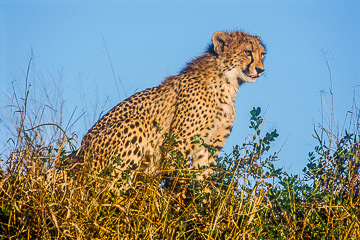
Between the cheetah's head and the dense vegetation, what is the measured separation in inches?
46.9

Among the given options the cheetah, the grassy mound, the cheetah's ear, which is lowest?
the grassy mound

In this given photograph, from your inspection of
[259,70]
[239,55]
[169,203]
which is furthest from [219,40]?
[169,203]

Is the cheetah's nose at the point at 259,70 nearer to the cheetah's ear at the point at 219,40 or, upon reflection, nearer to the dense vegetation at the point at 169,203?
the cheetah's ear at the point at 219,40

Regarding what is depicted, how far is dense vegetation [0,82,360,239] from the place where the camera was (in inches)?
111

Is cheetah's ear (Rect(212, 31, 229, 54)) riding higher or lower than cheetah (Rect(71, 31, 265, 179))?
higher

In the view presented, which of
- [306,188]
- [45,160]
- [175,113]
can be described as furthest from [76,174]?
[306,188]

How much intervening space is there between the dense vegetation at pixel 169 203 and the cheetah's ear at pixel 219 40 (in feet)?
4.95

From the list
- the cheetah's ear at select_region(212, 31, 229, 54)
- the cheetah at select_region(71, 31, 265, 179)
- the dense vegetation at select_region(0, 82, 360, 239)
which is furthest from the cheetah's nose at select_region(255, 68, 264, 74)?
the dense vegetation at select_region(0, 82, 360, 239)

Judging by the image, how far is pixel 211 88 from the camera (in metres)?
4.60

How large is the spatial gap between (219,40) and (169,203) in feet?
7.16

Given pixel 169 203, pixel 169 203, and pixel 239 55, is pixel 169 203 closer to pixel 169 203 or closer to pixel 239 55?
pixel 169 203

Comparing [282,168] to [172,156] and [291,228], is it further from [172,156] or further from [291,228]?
[172,156]

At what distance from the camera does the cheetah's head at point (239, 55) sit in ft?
15.1

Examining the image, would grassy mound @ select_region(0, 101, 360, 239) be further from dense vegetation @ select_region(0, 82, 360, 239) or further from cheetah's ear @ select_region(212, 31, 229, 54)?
cheetah's ear @ select_region(212, 31, 229, 54)
